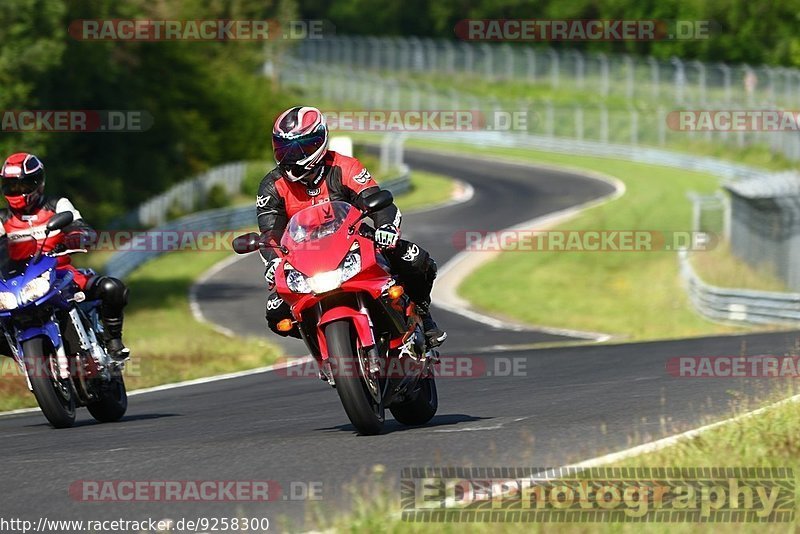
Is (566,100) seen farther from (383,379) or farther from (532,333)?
(383,379)

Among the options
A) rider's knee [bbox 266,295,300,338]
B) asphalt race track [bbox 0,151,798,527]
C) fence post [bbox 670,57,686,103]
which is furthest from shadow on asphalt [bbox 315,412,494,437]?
fence post [bbox 670,57,686,103]

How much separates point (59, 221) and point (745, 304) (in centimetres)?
1714

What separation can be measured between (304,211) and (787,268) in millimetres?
19353

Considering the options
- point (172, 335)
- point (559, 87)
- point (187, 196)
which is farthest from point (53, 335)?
point (559, 87)

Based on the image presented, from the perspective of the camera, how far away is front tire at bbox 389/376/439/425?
976 centimetres

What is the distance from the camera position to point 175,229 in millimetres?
43469

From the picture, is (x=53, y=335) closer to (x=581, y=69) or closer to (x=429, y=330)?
(x=429, y=330)

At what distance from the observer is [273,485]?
730 centimetres

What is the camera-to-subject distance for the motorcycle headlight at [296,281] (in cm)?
847

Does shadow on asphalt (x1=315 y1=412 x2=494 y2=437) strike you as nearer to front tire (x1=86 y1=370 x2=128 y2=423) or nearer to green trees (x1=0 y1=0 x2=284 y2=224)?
front tire (x1=86 y1=370 x2=128 y2=423)

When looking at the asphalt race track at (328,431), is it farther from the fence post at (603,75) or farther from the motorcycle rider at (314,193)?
the fence post at (603,75)

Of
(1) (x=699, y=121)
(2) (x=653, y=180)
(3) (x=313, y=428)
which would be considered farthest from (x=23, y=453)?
(1) (x=699, y=121)

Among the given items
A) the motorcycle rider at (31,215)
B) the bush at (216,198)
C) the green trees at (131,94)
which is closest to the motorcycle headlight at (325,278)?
the motorcycle rider at (31,215)

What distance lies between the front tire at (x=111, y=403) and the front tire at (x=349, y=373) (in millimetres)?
3573
